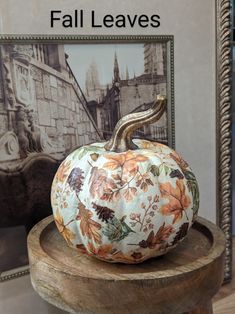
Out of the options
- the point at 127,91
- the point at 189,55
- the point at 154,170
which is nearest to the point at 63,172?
the point at 154,170

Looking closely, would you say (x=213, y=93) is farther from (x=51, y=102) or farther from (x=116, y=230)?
(x=116, y=230)

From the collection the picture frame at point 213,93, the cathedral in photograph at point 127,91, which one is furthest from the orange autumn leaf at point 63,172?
the picture frame at point 213,93

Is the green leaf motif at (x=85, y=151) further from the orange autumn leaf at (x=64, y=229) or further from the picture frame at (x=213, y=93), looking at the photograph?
the picture frame at (x=213, y=93)

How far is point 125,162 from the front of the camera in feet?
2.12

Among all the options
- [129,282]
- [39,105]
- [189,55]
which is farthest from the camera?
[189,55]

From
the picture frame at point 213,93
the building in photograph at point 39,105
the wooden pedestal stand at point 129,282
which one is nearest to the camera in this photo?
the wooden pedestal stand at point 129,282

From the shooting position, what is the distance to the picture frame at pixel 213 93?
98 centimetres

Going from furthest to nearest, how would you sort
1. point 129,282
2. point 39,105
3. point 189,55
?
point 189,55, point 39,105, point 129,282

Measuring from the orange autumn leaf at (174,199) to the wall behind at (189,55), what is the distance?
1.25 ft

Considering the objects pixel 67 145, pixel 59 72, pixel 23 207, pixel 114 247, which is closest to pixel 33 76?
pixel 59 72

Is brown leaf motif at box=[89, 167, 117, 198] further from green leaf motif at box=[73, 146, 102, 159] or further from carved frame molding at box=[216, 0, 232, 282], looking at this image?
carved frame molding at box=[216, 0, 232, 282]

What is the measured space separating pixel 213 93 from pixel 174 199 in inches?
19.1

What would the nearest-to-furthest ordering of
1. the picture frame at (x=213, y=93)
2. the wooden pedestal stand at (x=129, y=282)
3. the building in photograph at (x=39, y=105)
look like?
1. the wooden pedestal stand at (x=129, y=282)
2. the building in photograph at (x=39, y=105)
3. the picture frame at (x=213, y=93)

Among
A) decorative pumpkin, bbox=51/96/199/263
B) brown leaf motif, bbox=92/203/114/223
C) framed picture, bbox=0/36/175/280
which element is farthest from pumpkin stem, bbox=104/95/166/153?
framed picture, bbox=0/36/175/280
